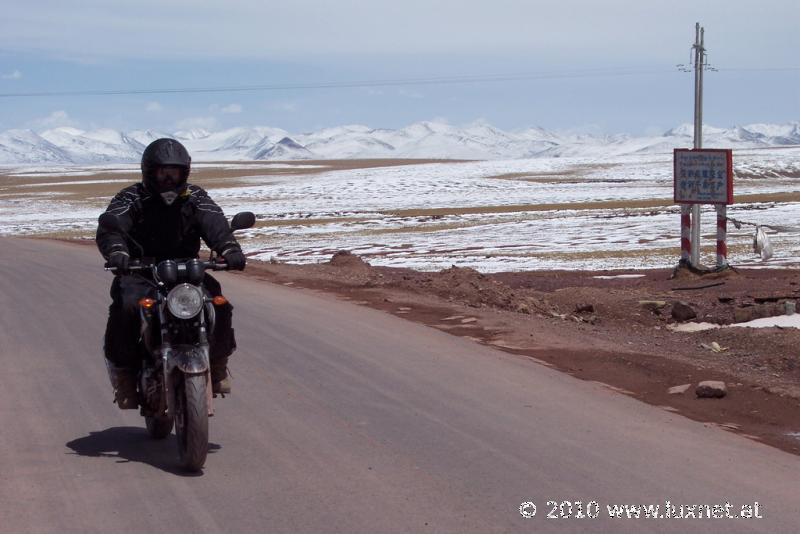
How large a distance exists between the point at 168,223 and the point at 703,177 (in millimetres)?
18357

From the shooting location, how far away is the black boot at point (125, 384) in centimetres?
729

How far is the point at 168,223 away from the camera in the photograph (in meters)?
7.30

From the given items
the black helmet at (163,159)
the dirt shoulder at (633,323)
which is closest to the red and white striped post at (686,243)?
the dirt shoulder at (633,323)

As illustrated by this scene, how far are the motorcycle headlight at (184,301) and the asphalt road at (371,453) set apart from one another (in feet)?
3.38

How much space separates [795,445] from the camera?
8211mm

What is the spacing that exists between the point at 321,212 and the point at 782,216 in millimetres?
24222

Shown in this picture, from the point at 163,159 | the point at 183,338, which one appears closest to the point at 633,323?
the point at 163,159

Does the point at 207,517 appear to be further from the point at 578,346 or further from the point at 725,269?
the point at 725,269

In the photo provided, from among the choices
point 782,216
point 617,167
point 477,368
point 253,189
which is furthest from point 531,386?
point 617,167

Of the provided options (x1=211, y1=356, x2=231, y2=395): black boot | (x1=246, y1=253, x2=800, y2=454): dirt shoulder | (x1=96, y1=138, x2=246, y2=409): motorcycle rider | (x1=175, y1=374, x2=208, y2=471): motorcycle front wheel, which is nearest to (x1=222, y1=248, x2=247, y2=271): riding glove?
(x1=96, y1=138, x2=246, y2=409): motorcycle rider

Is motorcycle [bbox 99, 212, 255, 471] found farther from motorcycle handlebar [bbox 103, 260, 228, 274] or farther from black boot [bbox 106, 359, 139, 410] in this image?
black boot [bbox 106, 359, 139, 410]

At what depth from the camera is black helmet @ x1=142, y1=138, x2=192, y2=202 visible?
709cm

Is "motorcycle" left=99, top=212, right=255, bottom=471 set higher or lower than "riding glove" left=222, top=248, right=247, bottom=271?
lower

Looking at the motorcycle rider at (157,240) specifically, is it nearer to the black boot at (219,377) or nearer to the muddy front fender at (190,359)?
the black boot at (219,377)
